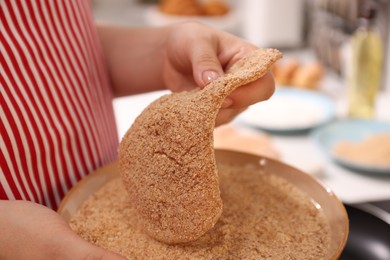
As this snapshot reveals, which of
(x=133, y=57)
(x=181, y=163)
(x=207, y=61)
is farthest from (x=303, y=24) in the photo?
(x=181, y=163)

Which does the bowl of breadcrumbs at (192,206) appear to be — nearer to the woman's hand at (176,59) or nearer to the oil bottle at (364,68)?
the woman's hand at (176,59)

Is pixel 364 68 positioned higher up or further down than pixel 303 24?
higher up

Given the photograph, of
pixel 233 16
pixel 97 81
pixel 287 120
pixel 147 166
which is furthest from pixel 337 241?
pixel 233 16

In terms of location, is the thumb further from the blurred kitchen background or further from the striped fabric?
the blurred kitchen background

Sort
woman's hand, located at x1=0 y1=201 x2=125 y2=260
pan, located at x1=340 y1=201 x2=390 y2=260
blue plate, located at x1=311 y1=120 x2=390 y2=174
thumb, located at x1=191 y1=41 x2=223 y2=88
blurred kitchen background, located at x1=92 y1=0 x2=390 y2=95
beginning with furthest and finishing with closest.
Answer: blurred kitchen background, located at x1=92 y1=0 x2=390 y2=95
blue plate, located at x1=311 y1=120 x2=390 y2=174
pan, located at x1=340 y1=201 x2=390 y2=260
thumb, located at x1=191 y1=41 x2=223 y2=88
woman's hand, located at x1=0 y1=201 x2=125 y2=260

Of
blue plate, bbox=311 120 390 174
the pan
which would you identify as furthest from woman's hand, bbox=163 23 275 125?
blue plate, bbox=311 120 390 174

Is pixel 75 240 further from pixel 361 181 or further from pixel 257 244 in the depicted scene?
pixel 361 181

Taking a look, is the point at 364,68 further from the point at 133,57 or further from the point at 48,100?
the point at 48,100
